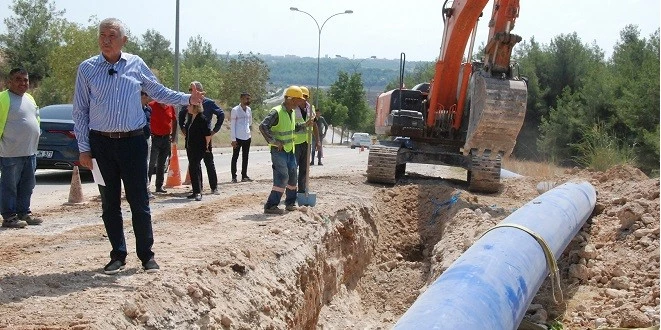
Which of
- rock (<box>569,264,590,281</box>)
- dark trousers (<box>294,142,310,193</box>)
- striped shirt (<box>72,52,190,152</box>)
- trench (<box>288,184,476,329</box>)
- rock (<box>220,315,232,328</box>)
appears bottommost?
trench (<box>288,184,476,329</box>)

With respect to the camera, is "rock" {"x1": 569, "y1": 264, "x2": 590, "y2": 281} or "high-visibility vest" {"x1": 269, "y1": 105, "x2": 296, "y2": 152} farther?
"high-visibility vest" {"x1": 269, "y1": 105, "x2": 296, "y2": 152}

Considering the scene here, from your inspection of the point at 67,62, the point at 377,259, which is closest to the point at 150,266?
A: the point at 377,259

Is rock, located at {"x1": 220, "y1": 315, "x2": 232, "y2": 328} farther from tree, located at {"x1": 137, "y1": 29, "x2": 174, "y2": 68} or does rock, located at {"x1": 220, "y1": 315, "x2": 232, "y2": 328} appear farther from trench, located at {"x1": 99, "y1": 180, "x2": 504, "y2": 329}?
tree, located at {"x1": 137, "y1": 29, "x2": 174, "y2": 68}

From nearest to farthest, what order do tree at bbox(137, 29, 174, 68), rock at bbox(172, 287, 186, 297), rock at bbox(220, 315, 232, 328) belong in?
1. rock at bbox(172, 287, 186, 297)
2. rock at bbox(220, 315, 232, 328)
3. tree at bbox(137, 29, 174, 68)

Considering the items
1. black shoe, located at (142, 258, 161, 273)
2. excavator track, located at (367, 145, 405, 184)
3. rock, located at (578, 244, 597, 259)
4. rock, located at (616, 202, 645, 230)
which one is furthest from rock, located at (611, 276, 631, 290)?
excavator track, located at (367, 145, 405, 184)

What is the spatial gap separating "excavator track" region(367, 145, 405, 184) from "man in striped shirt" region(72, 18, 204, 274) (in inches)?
352

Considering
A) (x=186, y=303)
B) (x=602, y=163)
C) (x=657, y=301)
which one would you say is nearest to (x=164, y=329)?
(x=186, y=303)

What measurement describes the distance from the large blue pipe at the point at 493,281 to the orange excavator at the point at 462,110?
3872 millimetres

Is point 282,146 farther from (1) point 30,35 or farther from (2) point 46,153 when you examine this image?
(1) point 30,35

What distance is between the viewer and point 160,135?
1234 cm

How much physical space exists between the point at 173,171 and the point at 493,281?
9208mm

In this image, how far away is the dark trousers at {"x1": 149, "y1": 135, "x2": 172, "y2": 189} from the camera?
12466 millimetres

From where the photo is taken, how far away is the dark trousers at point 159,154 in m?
12.5

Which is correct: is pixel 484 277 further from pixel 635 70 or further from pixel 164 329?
pixel 635 70
